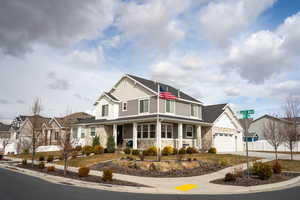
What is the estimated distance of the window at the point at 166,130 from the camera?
26281mm

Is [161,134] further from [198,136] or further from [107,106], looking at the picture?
[107,106]

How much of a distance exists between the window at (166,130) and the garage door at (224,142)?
7.60m

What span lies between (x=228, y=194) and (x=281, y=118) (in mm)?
22672

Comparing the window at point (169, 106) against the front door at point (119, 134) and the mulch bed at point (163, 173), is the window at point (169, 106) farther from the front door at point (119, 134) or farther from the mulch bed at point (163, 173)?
the mulch bed at point (163, 173)

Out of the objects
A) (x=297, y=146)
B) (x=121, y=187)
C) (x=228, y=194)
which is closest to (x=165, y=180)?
(x=121, y=187)

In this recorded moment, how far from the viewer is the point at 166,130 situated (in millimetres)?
26562

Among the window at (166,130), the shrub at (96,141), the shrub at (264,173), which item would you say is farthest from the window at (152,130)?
the shrub at (264,173)

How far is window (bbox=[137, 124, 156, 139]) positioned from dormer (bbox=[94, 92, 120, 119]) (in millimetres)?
3843

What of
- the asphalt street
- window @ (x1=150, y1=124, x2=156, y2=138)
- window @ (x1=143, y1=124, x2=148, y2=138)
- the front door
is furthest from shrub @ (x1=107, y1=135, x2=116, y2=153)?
the asphalt street

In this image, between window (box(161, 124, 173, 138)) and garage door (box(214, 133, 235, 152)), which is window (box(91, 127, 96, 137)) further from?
garage door (box(214, 133, 235, 152))

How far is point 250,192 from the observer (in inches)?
416

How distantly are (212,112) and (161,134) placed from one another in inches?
440

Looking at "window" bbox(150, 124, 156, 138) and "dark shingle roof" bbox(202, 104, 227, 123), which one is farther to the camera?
"dark shingle roof" bbox(202, 104, 227, 123)

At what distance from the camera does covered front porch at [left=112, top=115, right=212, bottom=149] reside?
25752 millimetres
